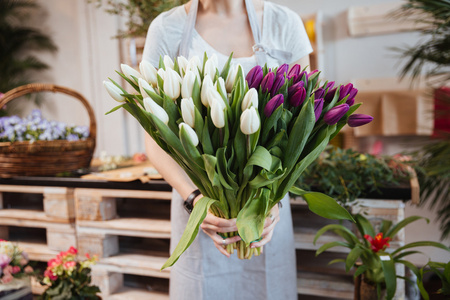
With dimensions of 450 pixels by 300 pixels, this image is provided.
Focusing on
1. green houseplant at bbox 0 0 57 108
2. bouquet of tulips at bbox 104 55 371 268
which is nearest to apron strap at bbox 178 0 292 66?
bouquet of tulips at bbox 104 55 371 268

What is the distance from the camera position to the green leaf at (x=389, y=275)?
3.45 ft

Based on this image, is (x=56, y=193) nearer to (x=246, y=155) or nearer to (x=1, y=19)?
(x=246, y=155)

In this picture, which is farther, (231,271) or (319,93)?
(231,271)

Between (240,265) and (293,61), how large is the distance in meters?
0.64

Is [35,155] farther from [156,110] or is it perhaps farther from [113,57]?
[113,57]

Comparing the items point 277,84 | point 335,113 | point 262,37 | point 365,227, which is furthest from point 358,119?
point 365,227

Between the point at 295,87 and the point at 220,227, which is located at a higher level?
the point at 295,87

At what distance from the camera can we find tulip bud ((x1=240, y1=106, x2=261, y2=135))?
612 mm

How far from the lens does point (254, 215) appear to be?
2.45 feet

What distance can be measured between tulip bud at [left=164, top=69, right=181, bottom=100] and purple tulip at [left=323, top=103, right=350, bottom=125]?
0.86 ft

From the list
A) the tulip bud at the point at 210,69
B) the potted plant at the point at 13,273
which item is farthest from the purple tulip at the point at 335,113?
the potted plant at the point at 13,273

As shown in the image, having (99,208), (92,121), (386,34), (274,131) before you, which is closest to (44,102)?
(92,121)

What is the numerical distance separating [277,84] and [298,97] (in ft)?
0.14

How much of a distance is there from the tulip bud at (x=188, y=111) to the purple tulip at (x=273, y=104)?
12cm
